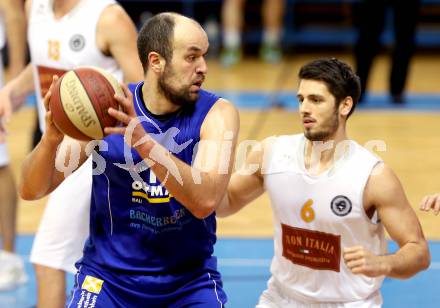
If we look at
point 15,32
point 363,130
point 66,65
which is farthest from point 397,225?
point 363,130

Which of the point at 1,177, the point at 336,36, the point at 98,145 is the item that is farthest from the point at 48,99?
the point at 336,36

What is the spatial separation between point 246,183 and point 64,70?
1.26 metres

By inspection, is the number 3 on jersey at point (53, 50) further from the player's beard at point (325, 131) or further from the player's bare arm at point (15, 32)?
the player's beard at point (325, 131)

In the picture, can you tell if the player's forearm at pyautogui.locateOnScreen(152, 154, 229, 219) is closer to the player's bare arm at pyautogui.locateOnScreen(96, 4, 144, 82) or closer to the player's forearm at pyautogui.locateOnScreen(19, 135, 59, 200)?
the player's forearm at pyautogui.locateOnScreen(19, 135, 59, 200)

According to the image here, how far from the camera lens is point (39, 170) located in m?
4.00

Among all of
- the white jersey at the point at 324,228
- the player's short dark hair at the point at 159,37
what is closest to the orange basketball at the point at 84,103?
the player's short dark hair at the point at 159,37

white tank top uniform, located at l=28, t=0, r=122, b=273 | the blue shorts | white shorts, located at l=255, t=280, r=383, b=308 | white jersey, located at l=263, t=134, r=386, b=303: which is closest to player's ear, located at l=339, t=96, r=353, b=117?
white jersey, located at l=263, t=134, r=386, b=303

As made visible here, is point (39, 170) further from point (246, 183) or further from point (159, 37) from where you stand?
point (246, 183)

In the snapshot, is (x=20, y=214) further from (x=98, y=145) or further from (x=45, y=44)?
(x=98, y=145)

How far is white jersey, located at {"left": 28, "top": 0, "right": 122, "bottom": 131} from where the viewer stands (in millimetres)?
5062

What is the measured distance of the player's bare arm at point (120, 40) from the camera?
4871 millimetres

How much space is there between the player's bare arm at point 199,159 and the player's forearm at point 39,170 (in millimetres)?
384

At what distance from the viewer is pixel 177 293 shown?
4.08 m

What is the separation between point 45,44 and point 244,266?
204cm
